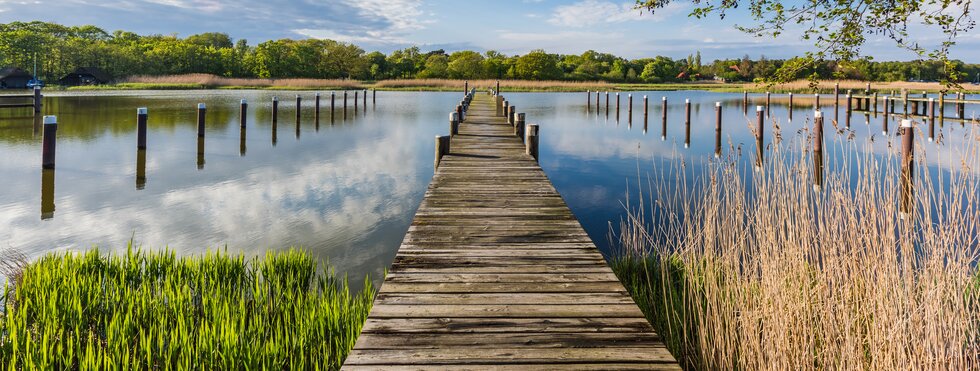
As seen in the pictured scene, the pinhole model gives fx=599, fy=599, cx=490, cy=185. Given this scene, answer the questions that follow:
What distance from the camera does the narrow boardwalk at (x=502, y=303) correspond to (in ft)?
8.22

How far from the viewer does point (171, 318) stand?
376cm

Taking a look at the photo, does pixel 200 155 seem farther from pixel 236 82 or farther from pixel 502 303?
pixel 236 82

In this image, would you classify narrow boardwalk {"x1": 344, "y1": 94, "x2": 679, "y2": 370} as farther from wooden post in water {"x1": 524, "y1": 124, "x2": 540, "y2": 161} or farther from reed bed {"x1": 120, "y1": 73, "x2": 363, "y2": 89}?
reed bed {"x1": 120, "y1": 73, "x2": 363, "y2": 89}

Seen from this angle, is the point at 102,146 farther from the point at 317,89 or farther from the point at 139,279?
the point at 317,89

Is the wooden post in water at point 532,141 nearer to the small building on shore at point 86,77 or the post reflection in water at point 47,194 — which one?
the post reflection in water at point 47,194

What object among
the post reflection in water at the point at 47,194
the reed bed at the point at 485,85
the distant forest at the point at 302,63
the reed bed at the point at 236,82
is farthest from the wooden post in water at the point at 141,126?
the distant forest at the point at 302,63

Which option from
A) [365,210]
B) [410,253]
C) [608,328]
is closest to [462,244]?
[410,253]

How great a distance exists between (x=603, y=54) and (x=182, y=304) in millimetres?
98010

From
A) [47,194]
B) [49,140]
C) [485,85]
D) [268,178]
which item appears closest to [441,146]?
[268,178]

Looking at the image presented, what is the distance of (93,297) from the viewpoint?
13.1 ft

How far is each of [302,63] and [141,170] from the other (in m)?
57.8

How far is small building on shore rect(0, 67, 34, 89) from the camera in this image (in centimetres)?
5033

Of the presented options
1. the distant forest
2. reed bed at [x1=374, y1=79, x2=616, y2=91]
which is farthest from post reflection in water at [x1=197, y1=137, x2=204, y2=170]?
the distant forest

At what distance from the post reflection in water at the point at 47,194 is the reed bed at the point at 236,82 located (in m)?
40.9
